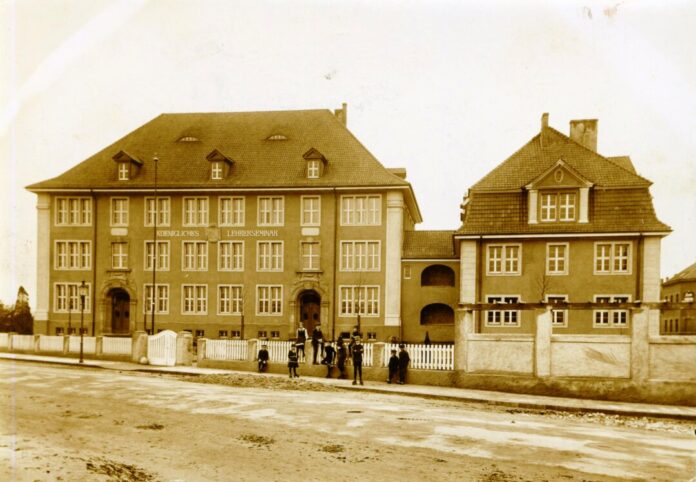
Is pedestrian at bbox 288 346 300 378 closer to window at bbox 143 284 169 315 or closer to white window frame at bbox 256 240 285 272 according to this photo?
white window frame at bbox 256 240 285 272

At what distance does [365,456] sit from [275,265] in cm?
2924

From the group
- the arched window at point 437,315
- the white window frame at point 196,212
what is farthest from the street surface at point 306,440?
the white window frame at point 196,212

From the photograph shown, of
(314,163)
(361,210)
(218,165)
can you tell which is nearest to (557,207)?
(361,210)

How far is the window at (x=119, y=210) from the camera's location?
41.7m

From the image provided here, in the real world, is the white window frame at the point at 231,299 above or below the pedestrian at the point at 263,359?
above

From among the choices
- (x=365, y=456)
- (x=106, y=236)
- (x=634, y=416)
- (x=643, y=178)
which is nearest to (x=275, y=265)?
(x=106, y=236)

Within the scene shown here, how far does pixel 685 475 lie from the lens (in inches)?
436

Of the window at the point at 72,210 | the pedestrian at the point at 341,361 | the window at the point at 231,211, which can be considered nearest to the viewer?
the pedestrian at the point at 341,361

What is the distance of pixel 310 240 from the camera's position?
1570 inches

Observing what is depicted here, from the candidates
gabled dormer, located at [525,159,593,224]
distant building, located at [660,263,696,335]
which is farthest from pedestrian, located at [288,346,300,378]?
distant building, located at [660,263,696,335]

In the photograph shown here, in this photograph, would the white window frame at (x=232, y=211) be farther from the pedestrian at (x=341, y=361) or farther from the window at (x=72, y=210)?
the pedestrian at (x=341, y=361)

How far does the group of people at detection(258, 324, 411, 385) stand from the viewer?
23422 millimetres

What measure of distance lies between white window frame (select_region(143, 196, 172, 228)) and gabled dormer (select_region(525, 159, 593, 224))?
72.4ft

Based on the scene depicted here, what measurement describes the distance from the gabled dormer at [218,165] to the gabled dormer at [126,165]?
200 inches
